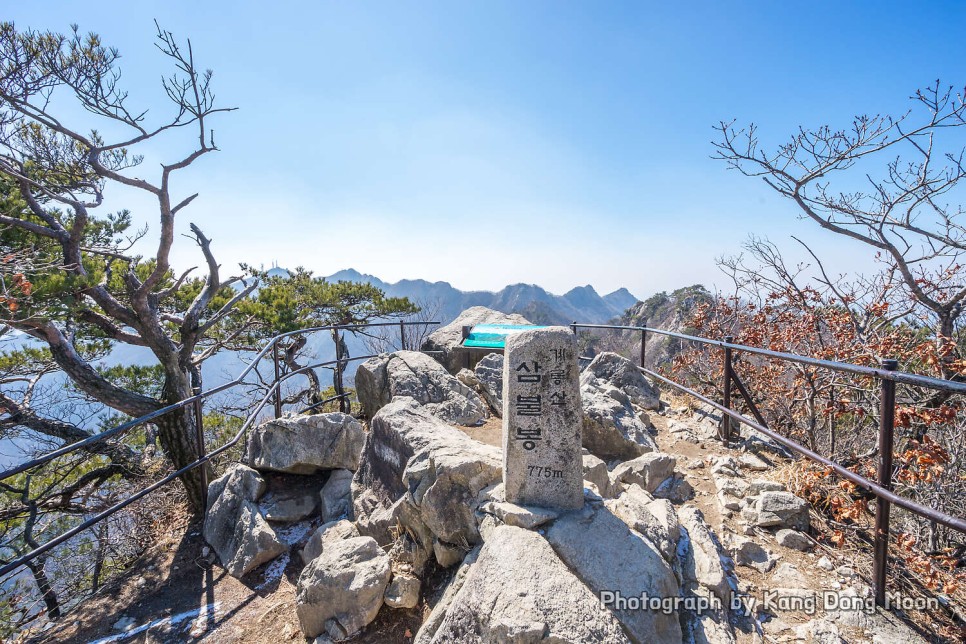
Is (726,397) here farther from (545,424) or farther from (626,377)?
(545,424)

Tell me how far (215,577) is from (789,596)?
14.6 ft

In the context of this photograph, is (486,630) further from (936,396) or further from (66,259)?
(66,259)

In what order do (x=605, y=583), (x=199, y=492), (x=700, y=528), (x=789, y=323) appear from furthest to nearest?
(x=789, y=323) → (x=199, y=492) → (x=700, y=528) → (x=605, y=583)

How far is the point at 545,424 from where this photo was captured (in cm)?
294

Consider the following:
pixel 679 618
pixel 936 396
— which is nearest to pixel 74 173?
pixel 679 618

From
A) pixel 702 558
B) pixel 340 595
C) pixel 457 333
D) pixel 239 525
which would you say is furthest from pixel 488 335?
pixel 702 558

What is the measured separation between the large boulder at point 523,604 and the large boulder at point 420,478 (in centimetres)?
70

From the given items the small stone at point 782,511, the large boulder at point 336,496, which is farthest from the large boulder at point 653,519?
the large boulder at point 336,496

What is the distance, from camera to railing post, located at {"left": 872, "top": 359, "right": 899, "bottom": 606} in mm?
2377

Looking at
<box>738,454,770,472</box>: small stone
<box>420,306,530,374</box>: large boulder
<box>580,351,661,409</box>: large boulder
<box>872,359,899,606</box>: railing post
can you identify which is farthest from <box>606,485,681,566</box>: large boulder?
<box>420,306,530,374</box>: large boulder

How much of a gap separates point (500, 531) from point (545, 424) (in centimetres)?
72

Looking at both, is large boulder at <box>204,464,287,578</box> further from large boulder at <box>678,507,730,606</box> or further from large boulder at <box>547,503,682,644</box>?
large boulder at <box>678,507,730,606</box>

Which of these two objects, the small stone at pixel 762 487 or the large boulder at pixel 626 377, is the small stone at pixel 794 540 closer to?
the small stone at pixel 762 487

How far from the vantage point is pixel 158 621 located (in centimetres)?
339
